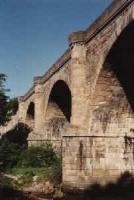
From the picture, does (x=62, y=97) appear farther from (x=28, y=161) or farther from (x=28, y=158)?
(x=28, y=161)

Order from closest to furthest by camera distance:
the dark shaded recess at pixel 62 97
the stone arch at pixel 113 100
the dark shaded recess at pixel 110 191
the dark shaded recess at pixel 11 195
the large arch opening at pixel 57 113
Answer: the dark shaded recess at pixel 110 191
the dark shaded recess at pixel 11 195
the stone arch at pixel 113 100
the dark shaded recess at pixel 62 97
the large arch opening at pixel 57 113

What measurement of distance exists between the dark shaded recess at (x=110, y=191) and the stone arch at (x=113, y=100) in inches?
85.7

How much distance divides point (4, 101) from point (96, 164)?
14.3m

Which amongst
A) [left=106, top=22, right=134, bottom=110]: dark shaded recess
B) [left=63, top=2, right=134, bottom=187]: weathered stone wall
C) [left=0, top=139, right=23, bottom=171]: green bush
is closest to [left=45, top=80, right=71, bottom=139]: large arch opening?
[left=0, top=139, right=23, bottom=171]: green bush

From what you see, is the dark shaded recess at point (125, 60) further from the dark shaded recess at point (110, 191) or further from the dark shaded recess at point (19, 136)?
the dark shaded recess at point (19, 136)

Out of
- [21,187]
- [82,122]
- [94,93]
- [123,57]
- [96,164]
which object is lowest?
[21,187]

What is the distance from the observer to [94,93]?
16859mm

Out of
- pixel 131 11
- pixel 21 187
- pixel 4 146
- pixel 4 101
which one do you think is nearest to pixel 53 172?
pixel 21 187

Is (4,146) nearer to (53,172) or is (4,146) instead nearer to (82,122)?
(53,172)

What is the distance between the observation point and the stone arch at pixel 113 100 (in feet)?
53.4

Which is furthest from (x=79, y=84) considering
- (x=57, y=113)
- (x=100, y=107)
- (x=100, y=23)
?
(x=57, y=113)

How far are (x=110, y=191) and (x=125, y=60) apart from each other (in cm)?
571

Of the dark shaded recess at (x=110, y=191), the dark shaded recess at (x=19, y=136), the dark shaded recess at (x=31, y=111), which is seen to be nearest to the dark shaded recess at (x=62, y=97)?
the dark shaded recess at (x=19, y=136)

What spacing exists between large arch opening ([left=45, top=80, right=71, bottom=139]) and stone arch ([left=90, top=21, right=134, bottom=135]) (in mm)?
9011
